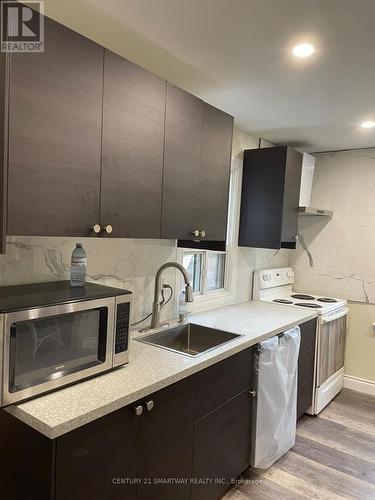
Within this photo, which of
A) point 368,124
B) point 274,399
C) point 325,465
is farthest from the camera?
point 368,124

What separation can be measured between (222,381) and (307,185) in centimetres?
233

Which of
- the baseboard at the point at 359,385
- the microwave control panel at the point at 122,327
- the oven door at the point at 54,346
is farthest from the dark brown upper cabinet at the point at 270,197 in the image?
the oven door at the point at 54,346

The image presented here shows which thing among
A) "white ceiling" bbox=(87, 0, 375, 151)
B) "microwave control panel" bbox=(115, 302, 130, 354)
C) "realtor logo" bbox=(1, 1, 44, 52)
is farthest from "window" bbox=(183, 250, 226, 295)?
"realtor logo" bbox=(1, 1, 44, 52)

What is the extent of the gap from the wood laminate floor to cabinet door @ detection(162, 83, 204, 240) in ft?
5.24

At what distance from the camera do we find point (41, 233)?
1.30 metres

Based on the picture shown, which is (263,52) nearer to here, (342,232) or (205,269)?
(205,269)

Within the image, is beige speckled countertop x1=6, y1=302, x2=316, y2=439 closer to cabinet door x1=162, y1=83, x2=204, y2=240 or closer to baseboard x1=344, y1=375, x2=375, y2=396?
cabinet door x1=162, y1=83, x2=204, y2=240

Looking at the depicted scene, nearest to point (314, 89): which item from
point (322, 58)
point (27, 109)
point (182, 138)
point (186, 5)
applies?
point (322, 58)

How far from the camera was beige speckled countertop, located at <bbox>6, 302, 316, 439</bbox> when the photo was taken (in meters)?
1.17

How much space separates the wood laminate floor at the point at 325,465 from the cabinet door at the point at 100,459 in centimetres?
106

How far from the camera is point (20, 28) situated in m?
1.17

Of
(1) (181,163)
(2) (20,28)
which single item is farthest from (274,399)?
(2) (20,28)

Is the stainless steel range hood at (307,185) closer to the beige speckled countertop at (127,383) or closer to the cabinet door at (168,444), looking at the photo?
the beige speckled countertop at (127,383)

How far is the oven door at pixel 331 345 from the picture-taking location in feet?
10.2
